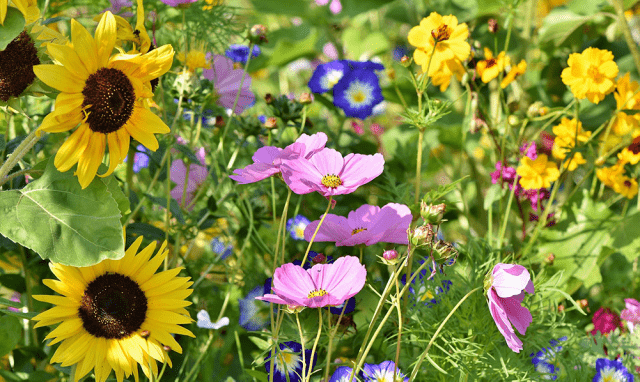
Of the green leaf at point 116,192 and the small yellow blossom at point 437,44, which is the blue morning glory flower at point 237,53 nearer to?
the small yellow blossom at point 437,44

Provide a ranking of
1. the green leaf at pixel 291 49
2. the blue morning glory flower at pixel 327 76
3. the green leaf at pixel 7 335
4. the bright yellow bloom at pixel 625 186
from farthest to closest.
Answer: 1. the green leaf at pixel 291 49
2. the blue morning glory flower at pixel 327 76
3. the bright yellow bloom at pixel 625 186
4. the green leaf at pixel 7 335

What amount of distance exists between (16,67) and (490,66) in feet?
1.95

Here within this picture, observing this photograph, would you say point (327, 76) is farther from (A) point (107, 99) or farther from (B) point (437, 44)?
(A) point (107, 99)

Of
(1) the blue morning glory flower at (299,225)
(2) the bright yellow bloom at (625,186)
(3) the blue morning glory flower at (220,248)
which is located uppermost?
(2) the bright yellow bloom at (625,186)

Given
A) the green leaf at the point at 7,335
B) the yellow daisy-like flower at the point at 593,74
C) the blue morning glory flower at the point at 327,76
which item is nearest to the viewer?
the green leaf at the point at 7,335

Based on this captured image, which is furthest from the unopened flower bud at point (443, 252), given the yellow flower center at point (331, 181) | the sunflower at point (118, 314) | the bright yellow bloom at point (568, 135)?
the bright yellow bloom at point (568, 135)

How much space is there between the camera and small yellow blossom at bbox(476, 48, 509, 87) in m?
0.79

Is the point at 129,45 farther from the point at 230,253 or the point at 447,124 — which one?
the point at 447,124

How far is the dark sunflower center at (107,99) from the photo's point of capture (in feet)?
1.44

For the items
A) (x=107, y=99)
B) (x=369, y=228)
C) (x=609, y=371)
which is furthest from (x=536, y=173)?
(x=107, y=99)

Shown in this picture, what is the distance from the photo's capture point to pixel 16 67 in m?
0.44

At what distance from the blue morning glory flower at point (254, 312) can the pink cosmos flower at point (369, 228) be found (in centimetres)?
24

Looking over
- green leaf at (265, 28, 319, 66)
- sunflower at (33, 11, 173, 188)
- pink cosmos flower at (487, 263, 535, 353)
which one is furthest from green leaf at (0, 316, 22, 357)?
green leaf at (265, 28, 319, 66)

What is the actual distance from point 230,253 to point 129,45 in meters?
0.33
